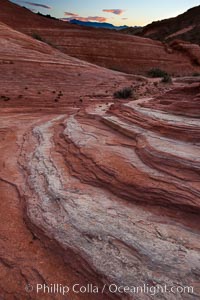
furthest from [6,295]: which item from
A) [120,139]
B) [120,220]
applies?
[120,139]

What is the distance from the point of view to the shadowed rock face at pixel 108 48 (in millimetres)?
35406

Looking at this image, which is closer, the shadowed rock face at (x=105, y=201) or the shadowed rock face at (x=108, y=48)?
the shadowed rock face at (x=105, y=201)

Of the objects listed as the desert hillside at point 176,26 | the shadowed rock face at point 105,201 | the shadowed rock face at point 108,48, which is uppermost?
the desert hillside at point 176,26

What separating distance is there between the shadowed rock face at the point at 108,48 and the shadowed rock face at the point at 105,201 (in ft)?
90.8

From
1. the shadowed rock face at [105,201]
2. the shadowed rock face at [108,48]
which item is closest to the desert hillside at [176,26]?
the shadowed rock face at [108,48]

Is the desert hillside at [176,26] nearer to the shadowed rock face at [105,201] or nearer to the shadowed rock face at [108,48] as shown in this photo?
the shadowed rock face at [108,48]

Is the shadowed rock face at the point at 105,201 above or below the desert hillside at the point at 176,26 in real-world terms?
below

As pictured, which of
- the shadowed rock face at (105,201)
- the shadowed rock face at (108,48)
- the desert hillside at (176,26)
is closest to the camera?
the shadowed rock face at (105,201)

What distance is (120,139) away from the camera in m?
7.11

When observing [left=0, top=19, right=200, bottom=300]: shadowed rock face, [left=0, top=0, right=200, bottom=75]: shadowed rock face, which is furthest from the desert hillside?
[left=0, top=19, right=200, bottom=300]: shadowed rock face

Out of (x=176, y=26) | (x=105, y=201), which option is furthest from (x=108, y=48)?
(x=176, y=26)

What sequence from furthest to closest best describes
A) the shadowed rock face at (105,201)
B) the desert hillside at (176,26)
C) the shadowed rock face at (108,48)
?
the desert hillside at (176,26) < the shadowed rock face at (108,48) < the shadowed rock face at (105,201)

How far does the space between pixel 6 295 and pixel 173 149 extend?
367cm

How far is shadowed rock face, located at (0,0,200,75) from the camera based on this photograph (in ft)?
116
